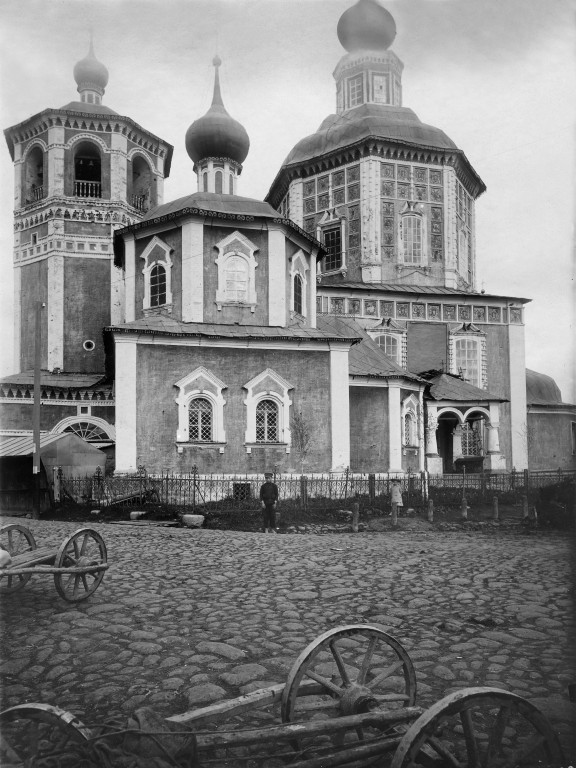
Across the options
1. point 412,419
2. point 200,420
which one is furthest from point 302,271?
point 200,420

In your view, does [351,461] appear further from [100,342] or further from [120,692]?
[120,692]

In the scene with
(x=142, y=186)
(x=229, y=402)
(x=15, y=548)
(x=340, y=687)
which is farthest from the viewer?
(x=142, y=186)

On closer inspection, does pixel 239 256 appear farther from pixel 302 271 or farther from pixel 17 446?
pixel 17 446

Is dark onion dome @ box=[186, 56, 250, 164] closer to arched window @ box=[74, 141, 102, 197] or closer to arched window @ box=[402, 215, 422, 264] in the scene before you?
arched window @ box=[74, 141, 102, 197]

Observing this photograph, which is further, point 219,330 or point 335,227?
point 335,227

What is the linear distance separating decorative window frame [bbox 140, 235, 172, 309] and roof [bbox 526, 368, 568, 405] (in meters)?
19.1

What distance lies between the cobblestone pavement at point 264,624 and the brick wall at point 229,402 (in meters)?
9.65

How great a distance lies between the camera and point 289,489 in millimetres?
18656

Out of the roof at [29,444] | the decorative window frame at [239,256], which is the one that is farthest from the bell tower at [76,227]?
the roof at [29,444]

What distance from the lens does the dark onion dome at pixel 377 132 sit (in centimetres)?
A: 3219

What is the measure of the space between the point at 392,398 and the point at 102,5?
18.6 m

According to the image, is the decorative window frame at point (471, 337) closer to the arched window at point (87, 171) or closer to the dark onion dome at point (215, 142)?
the dark onion dome at point (215, 142)

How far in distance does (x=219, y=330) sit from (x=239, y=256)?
2.89 metres

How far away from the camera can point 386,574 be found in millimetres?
7730
